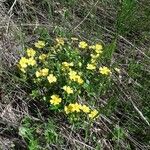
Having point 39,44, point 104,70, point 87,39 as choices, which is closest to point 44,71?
point 39,44

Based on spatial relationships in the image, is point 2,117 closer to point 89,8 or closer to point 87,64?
point 87,64

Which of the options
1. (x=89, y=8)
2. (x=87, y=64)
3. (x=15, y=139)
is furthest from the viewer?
(x=89, y=8)

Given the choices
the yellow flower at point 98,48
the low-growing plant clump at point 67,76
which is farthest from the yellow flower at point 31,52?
the yellow flower at point 98,48

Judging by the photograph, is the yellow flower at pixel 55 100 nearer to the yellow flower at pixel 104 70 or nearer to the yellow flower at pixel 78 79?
the yellow flower at pixel 78 79

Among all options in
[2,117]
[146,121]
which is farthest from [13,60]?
[146,121]

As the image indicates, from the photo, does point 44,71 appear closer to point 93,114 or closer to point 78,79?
point 78,79

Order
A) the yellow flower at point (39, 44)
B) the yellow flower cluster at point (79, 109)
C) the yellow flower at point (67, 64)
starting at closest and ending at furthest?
the yellow flower cluster at point (79, 109)
the yellow flower at point (67, 64)
the yellow flower at point (39, 44)

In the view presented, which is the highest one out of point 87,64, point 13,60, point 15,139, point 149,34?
point 149,34

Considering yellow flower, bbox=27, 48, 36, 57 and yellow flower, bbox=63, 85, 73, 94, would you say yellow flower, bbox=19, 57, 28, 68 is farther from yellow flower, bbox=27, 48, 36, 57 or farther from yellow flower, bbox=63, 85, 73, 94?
yellow flower, bbox=63, 85, 73, 94
